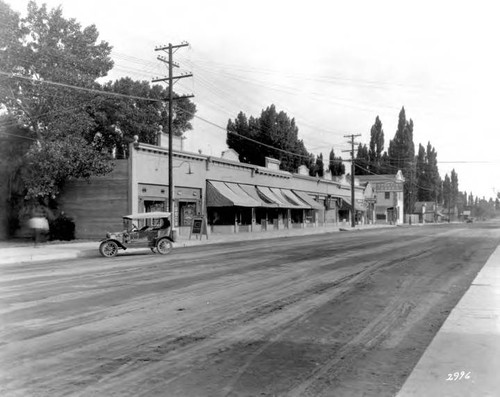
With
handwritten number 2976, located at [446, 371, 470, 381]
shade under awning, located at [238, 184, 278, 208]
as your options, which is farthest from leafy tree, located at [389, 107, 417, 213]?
handwritten number 2976, located at [446, 371, 470, 381]

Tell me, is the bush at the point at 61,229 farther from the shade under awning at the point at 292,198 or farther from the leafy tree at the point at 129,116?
the shade under awning at the point at 292,198

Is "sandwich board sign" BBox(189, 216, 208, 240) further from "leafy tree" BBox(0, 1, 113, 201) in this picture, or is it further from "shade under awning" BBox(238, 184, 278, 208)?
"shade under awning" BBox(238, 184, 278, 208)

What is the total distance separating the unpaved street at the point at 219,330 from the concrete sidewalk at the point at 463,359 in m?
0.20

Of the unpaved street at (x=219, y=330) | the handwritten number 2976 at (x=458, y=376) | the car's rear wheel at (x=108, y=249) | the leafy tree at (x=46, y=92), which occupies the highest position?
the leafy tree at (x=46, y=92)

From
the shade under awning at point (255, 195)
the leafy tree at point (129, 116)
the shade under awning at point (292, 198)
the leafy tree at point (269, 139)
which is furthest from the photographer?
the leafy tree at point (269, 139)

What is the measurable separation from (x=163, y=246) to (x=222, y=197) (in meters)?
15.3

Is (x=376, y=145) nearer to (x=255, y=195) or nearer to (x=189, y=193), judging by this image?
(x=255, y=195)

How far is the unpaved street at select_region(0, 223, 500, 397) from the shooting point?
479 centimetres

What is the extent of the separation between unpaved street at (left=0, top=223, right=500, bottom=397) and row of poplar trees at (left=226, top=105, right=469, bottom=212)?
32831mm

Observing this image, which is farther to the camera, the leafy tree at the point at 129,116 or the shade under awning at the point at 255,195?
the shade under awning at the point at 255,195

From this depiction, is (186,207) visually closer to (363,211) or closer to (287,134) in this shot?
(287,134)

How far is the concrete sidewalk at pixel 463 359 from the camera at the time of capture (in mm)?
4523

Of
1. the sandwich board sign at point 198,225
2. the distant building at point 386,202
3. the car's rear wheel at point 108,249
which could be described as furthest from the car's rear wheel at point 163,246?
the distant building at point 386,202

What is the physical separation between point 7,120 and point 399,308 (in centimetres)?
2776
